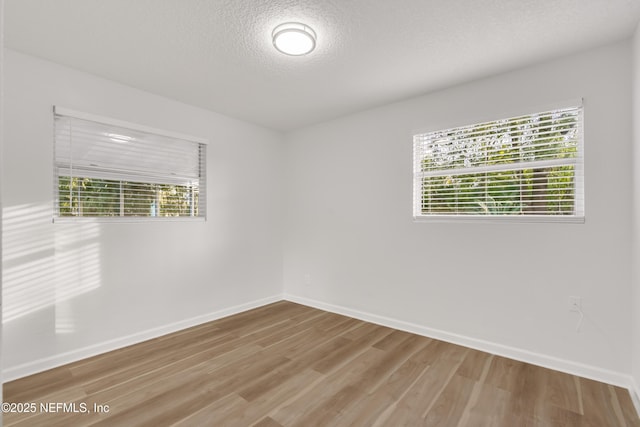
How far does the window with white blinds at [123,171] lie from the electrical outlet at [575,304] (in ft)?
11.5

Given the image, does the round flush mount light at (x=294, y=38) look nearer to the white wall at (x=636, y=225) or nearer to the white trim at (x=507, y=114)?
the white trim at (x=507, y=114)

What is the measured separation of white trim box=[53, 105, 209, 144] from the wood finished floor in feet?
6.66

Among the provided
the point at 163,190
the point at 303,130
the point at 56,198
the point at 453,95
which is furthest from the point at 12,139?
the point at 453,95

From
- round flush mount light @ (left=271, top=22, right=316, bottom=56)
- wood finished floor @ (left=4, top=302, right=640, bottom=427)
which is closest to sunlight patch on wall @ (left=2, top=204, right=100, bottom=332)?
wood finished floor @ (left=4, top=302, right=640, bottom=427)

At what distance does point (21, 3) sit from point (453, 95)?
327 cm

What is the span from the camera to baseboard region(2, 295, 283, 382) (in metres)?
2.55

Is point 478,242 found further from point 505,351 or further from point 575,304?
point 505,351

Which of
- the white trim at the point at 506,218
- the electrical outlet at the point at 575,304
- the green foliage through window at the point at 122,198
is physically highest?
the green foliage through window at the point at 122,198

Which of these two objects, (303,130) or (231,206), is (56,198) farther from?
(303,130)

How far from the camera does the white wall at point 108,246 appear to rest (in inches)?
101

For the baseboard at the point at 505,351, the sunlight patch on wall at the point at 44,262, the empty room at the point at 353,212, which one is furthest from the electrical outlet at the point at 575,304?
the sunlight patch on wall at the point at 44,262

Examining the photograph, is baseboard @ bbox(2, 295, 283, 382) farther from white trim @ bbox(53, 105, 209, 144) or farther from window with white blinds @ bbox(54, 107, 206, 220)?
white trim @ bbox(53, 105, 209, 144)

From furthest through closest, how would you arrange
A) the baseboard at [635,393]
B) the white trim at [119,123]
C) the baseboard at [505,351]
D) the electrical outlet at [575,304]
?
1. the white trim at [119,123]
2. the electrical outlet at [575,304]
3. the baseboard at [505,351]
4. the baseboard at [635,393]

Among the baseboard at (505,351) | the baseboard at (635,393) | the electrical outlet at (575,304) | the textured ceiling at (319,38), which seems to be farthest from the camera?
the electrical outlet at (575,304)
